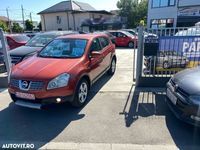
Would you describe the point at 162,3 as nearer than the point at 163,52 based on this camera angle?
No

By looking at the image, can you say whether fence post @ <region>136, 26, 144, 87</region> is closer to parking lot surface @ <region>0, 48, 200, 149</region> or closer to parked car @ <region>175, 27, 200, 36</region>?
parking lot surface @ <region>0, 48, 200, 149</region>

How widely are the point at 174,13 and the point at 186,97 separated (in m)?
24.9

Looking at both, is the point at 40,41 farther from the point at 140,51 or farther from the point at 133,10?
the point at 133,10

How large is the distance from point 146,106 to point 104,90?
57.4 inches

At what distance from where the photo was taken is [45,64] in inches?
163

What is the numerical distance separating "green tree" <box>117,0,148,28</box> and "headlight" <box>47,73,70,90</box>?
3674cm

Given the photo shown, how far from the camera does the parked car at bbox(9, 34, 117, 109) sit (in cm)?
360

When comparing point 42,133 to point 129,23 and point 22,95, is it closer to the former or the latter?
point 22,95

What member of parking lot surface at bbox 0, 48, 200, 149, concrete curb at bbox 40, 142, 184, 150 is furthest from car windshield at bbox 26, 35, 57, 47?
concrete curb at bbox 40, 142, 184, 150

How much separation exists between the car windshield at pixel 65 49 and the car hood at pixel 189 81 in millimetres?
2313

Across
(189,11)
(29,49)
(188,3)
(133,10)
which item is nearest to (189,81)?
(29,49)

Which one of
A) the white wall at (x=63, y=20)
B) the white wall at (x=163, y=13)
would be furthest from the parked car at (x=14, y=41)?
the white wall at (x=63, y=20)

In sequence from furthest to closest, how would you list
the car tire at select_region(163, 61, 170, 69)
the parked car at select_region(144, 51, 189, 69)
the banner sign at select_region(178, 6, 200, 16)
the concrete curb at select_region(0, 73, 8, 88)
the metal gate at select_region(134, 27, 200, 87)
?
the banner sign at select_region(178, 6, 200, 16), the concrete curb at select_region(0, 73, 8, 88), the car tire at select_region(163, 61, 170, 69), the parked car at select_region(144, 51, 189, 69), the metal gate at select_region(134, 27, 200, 87)

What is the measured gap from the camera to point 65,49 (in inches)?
188
